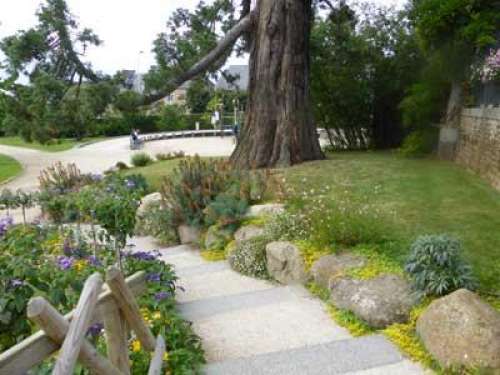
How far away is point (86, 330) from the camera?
1501 millimetres

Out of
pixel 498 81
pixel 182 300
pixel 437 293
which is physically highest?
pixel 498 81

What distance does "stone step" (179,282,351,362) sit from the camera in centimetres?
334

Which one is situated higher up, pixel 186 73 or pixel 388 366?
pixel 186 73

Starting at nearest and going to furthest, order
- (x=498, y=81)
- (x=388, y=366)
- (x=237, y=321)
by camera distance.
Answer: (x=388, y=366), (x=237, y=321), (x=498, y=81)

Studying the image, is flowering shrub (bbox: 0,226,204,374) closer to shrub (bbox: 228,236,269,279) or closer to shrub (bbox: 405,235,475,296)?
shrub (bbox: 228,236,269,279)

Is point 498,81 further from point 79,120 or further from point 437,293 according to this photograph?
point 79,120

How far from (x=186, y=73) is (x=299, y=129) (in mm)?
2636

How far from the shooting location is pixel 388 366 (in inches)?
116

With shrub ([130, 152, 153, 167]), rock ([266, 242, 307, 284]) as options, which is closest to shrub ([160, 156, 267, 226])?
rock ([266, 242, 307, 284])

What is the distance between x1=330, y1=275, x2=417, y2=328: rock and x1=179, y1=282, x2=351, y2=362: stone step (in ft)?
0.64

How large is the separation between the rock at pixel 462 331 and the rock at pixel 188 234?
367 centimetres

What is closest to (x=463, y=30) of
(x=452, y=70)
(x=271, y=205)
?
(x=452, y=70)

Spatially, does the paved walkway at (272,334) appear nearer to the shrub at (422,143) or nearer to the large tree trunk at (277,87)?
the large tree trunk at (277,87)

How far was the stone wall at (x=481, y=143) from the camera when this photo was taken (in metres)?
7.00
